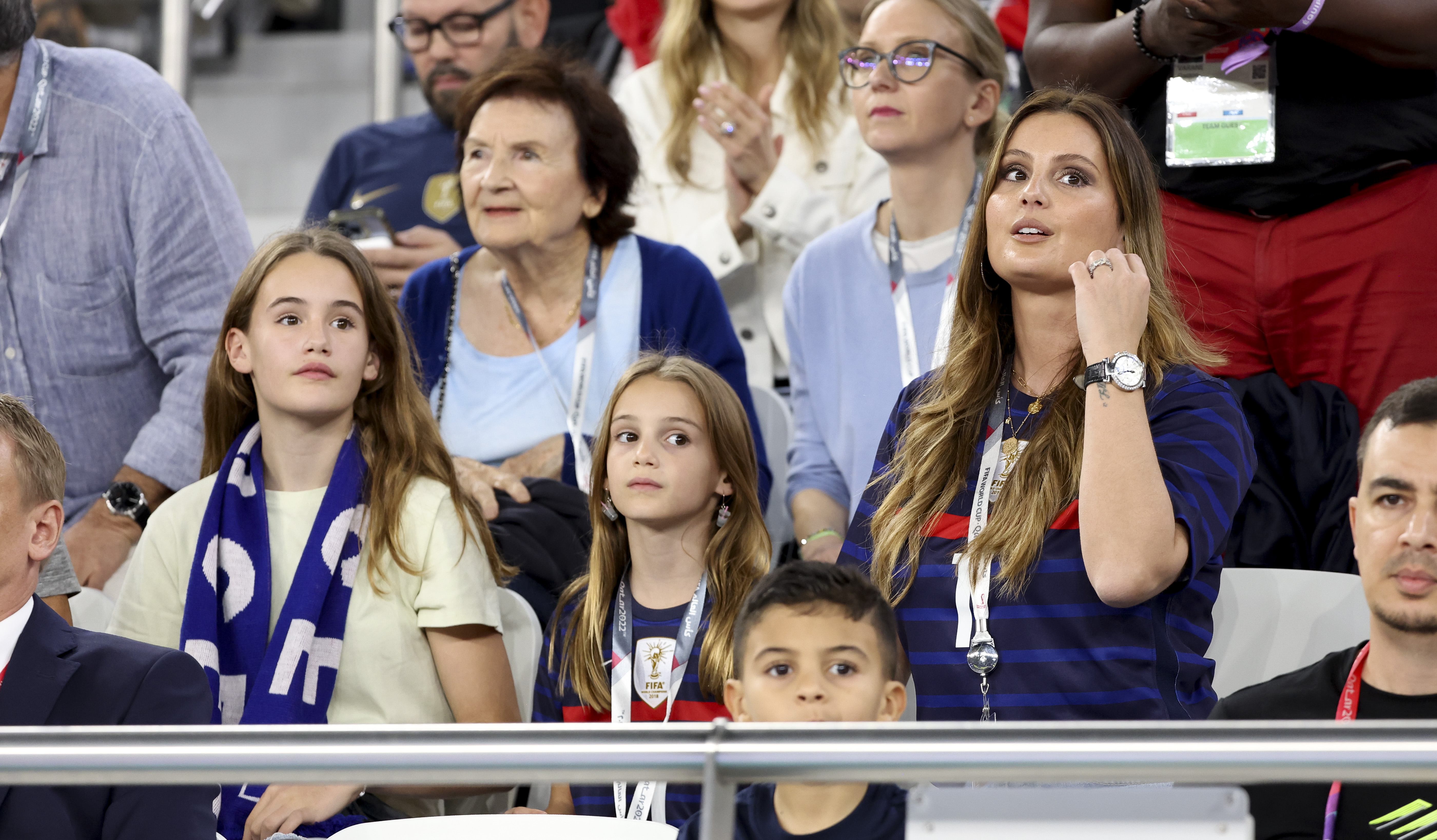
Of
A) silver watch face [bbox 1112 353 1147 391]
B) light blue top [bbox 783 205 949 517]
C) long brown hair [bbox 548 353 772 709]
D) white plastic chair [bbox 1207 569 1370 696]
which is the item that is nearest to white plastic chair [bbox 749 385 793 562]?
light blue top [bbox 783 205 949 517]

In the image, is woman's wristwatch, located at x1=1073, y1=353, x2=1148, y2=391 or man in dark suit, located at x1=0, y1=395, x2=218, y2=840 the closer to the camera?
man in dark suit, located at x1=0, y1=395, x2=218, y2=840

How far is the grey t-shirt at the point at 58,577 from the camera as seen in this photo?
256cm

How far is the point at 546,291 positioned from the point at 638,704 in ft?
4.02

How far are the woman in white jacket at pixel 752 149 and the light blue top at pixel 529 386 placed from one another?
453 mm

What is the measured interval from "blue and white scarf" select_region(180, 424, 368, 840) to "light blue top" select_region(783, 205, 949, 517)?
101 cm

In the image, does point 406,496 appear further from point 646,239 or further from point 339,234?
point 646,239

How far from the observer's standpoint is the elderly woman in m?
3.28

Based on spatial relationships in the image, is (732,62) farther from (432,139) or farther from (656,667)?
(656,667)

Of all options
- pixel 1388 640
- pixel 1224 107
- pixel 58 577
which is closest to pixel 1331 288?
pixel 1224 107

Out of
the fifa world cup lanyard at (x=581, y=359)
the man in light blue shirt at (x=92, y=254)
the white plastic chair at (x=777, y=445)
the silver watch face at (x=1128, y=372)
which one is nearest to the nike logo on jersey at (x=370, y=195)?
the fifa world cup lanyard at (x=581, y=359)

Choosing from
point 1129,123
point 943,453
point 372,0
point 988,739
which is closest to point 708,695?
point 943,453

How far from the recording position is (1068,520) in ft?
6.89

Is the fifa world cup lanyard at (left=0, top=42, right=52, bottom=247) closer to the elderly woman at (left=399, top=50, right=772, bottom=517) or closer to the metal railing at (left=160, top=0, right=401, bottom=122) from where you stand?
the elderly woman at (left=399, top=50, right=772, bottom=517)

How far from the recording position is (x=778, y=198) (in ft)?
12.0
